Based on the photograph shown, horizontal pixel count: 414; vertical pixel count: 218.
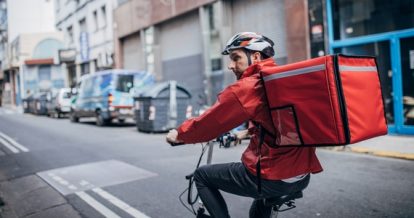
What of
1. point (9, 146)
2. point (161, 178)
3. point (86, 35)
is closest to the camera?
point (161, 178)

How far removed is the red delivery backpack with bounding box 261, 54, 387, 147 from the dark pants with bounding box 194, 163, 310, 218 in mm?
344

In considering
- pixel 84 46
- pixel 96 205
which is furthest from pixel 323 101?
pixel 84 46

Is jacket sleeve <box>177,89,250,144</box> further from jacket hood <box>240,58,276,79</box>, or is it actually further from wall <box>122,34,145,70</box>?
wall <box>122,34,145,70</box>

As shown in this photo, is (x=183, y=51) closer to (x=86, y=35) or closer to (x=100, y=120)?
(x=100, y=120)

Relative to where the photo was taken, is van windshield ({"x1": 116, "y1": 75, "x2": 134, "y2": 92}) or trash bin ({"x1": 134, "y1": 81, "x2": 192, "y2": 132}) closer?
trash bin ({"x1": 134, "y1": 81, "x2": 192, "y2": 132})

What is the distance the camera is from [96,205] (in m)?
5.79

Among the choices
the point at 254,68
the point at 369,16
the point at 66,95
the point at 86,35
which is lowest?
the point at 254,68

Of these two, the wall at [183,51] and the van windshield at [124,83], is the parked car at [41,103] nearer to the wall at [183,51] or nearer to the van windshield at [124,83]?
the wall at [183,51]

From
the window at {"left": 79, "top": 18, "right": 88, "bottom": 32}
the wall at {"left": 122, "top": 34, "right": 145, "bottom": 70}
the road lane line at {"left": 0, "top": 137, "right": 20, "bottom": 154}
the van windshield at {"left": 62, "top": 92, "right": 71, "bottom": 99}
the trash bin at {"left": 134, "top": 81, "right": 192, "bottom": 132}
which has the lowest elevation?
the road lane line at {"left": 0, "top": 137, "right": 20, "bottom": 154}

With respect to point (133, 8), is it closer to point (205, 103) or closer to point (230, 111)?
point (205, 103)

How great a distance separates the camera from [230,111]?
104 inches

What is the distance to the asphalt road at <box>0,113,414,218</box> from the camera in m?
5.28

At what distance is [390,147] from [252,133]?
24.1ft

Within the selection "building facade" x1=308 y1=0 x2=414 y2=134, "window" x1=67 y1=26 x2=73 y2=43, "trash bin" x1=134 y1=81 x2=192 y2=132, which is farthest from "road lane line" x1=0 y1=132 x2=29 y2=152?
"window" x1=67 y1=26 x2=73 y2=43
